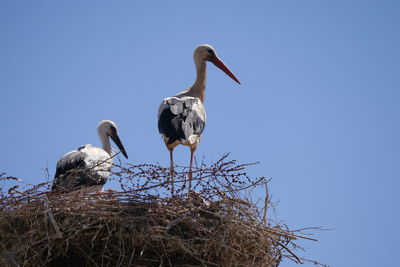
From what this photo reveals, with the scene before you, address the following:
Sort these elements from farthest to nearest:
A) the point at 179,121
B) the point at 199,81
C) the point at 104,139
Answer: the point at 104,139 → the point at 199,81 → the point at 179,121

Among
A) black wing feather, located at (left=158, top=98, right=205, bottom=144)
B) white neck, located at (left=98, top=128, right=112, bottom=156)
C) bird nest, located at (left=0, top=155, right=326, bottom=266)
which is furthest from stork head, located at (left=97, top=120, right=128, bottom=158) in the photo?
bird nest, located at (left=0, top=155, right=326, bottom=266)

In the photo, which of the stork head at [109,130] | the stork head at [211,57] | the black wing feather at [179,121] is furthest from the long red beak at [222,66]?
the stork head at [109,130]

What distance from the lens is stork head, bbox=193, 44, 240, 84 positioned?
754cm

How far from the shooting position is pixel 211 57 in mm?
7543

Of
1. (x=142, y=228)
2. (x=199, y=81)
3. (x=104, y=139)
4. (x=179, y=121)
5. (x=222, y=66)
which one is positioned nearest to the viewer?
(x=142, y=228)

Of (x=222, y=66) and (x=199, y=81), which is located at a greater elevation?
(x=222, y=66)

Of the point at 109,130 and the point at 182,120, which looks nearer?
the point at 182,120

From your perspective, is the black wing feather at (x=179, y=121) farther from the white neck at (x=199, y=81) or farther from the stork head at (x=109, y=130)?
the stork head at (x=109, y=130)

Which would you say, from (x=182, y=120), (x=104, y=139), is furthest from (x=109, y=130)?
(x=182, y=120)

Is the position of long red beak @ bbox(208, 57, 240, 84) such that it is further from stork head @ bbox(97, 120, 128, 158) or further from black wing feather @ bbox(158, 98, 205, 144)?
stork head @ bbox(97, 120, 128, 158)

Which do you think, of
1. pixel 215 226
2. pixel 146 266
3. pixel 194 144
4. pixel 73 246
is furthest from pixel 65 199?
pixel 194 144

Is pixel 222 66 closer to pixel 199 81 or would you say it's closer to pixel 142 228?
pixel 199 81

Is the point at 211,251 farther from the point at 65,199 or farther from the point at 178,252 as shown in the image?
the point at 65,199

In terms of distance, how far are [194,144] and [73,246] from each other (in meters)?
2.26
